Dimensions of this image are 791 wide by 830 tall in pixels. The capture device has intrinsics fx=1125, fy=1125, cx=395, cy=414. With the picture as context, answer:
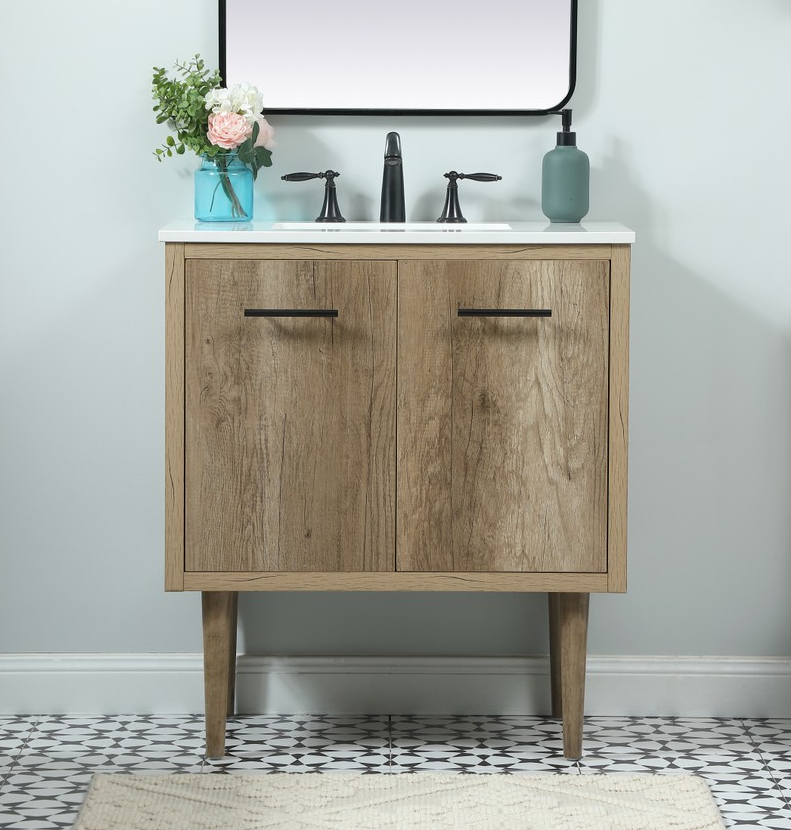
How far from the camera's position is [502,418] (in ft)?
6.31

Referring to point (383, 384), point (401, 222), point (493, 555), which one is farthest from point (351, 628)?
point (401, 222)

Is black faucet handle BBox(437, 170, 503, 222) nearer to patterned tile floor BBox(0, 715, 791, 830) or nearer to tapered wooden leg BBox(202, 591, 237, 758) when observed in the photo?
tapered wooden leg BBox(202, 591, 237, 758)

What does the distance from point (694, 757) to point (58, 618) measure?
4.32ft

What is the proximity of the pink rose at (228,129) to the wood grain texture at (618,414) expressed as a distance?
2.40ft

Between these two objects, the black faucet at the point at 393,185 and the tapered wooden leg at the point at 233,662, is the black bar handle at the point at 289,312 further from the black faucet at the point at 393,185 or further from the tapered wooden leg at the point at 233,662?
the tapered wooden leg at the point at 233,662

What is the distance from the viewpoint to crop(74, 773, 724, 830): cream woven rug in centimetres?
185

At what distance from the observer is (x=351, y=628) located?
7.76 feet

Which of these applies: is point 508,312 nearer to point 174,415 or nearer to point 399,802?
point 174,415

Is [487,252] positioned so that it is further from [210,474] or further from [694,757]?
[694,757]

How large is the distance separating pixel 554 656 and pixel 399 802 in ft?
1.68


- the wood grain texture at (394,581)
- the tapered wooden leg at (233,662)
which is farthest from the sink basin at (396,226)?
the tapered wooden leg at (233,662)

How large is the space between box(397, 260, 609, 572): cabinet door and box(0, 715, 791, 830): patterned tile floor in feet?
1.41

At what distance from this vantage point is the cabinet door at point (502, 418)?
190 cm

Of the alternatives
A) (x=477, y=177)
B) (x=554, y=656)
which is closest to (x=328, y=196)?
(x=477, y=177)
